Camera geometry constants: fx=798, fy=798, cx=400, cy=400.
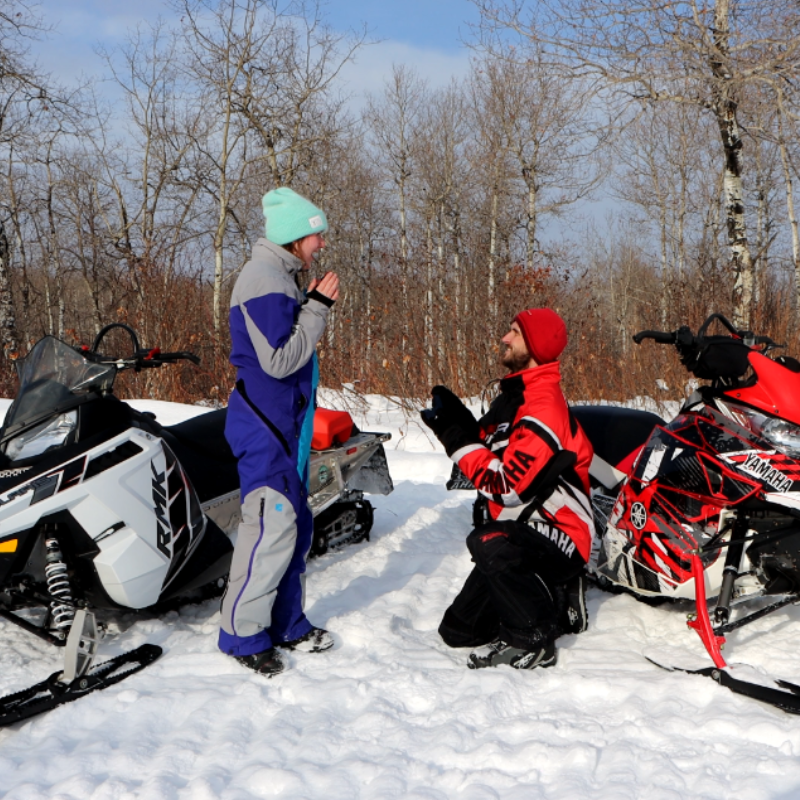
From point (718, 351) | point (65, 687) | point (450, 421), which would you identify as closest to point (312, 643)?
point (65, 687)

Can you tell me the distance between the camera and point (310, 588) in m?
3.86

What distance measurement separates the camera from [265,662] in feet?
9.57

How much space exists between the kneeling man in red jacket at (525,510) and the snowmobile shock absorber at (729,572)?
51cm

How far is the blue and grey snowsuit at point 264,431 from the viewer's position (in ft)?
9.52

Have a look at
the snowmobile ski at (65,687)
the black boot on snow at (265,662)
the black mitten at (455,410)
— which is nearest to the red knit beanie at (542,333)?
the black mitten at (455,410)

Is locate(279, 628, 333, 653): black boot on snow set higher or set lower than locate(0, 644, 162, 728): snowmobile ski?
lower

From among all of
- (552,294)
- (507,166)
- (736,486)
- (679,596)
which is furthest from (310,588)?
(507,166)

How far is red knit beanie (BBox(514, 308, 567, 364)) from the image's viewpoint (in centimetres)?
311

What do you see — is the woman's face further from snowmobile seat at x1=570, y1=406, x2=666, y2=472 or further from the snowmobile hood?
the snowmobile hood

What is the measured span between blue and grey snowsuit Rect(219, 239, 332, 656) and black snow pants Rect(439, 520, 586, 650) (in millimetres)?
720

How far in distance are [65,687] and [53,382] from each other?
1.09m

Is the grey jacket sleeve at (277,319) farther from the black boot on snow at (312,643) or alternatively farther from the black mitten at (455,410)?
the black boot on snow at (312,643)

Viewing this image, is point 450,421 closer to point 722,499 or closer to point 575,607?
point 575,607

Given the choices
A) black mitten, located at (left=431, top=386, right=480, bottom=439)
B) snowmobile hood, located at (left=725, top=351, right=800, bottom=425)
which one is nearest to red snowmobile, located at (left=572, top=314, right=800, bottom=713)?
snowmobile hood, located at (left=725, top=351, right=800, bottom=425)
